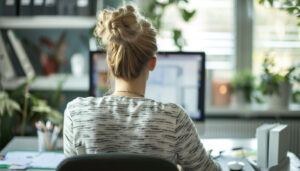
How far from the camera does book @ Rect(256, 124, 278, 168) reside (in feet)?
5.04

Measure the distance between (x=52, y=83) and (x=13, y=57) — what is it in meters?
0.32

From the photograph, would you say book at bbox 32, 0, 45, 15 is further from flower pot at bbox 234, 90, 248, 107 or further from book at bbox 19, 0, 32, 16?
flower pot at bbox 234, 90, 248, 107

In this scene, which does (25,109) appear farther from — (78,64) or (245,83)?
(245,83)

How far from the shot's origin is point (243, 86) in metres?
3.13

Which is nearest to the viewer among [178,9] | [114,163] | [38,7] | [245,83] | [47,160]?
[114,163]

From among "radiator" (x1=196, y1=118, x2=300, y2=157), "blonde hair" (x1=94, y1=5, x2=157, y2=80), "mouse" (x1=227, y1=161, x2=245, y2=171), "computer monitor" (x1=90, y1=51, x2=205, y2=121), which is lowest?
"radiator" (x1=196, y1=118, x2=300, y2=157)

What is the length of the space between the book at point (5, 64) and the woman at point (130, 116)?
5.48 feet

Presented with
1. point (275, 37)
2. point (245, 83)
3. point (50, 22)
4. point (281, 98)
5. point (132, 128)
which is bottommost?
point (281, 98)

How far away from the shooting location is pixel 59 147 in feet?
6.06

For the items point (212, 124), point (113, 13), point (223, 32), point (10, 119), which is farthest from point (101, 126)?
point (223, 32)

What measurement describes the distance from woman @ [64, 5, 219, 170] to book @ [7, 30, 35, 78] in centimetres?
163

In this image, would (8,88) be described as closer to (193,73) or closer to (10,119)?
(10,119)

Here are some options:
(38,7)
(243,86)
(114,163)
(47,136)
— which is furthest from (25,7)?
(114,163)

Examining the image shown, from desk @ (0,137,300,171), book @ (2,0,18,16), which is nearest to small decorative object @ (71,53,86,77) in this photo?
book @ (2,0,18,16)
